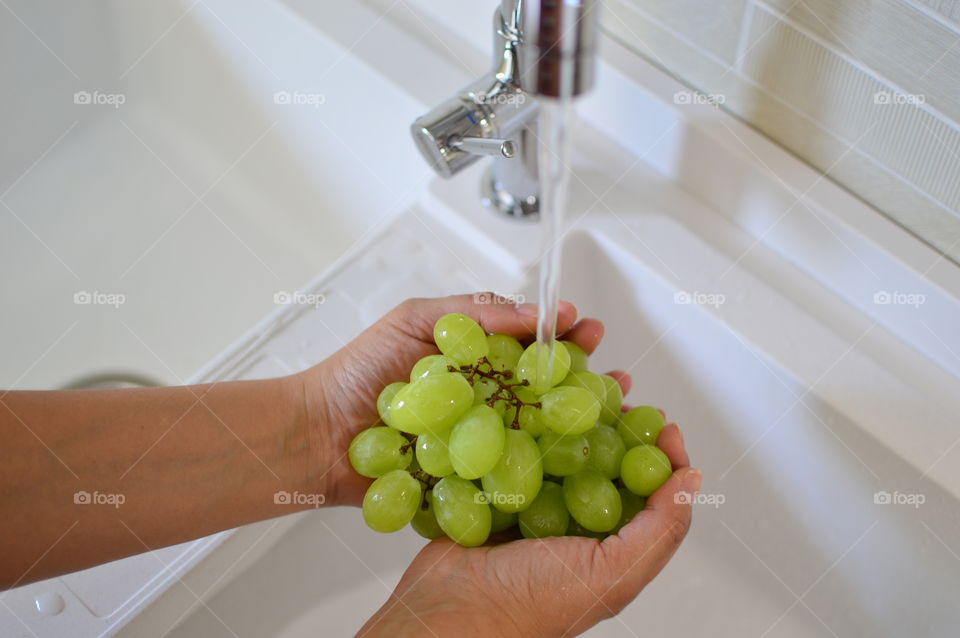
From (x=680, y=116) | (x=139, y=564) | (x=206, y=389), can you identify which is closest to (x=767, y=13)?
(x=680, y=116)

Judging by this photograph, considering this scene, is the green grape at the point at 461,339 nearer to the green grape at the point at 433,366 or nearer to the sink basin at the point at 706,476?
the green grape at the point at 433,366

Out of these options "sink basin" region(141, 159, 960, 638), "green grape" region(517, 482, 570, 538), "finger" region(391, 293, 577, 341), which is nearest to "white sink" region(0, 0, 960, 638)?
"sink basin" region(141, 159, 960, 638)

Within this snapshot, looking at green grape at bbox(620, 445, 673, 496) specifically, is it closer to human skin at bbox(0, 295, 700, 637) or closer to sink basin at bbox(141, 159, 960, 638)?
human skin at bbox(0, 295, 700, 637)

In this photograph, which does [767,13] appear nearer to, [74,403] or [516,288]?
[516,288]

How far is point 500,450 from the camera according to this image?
2.09ft

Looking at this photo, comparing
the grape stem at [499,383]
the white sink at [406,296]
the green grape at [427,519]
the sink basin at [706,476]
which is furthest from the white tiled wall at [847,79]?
the green grape at [427,519]

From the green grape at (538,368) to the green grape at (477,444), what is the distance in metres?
0.05

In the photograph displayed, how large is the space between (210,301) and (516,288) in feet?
1.45

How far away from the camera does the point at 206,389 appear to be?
0.77 metres

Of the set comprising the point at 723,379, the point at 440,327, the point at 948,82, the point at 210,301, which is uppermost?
the point at 948,82

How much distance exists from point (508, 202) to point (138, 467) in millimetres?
438

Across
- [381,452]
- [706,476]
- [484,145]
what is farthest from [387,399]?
[706,476]

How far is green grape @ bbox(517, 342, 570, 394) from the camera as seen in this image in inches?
26.4

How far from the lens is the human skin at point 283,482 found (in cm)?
65
